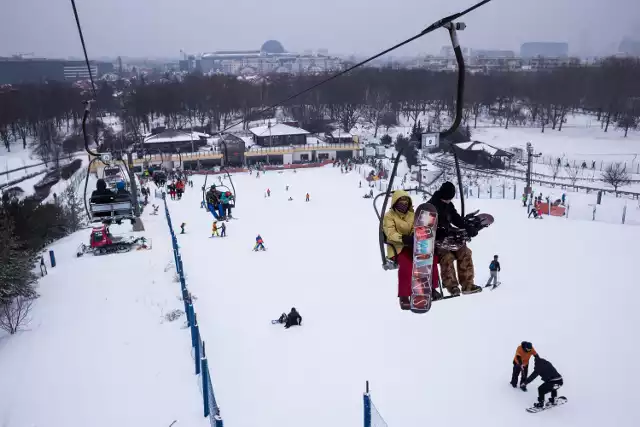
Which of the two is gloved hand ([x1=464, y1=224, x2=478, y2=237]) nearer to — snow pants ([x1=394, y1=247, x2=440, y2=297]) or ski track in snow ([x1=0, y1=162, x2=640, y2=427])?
snow pants ([x1=394, y1=247, x2=440, y2=297])

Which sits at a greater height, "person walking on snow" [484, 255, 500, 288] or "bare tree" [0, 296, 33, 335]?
"person walking on snow" [484, 255, 500, 288]

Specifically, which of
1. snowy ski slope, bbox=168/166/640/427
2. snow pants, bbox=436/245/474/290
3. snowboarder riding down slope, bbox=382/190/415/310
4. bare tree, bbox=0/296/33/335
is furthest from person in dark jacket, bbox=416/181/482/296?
bare tree, bbox=0/296/33/335

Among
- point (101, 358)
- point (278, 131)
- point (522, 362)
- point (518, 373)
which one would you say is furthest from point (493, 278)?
point (278, 131)

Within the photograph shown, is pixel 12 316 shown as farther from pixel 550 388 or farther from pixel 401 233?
pixel 550 388

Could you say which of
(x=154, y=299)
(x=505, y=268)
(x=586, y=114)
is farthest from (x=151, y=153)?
(x=586, y=114)

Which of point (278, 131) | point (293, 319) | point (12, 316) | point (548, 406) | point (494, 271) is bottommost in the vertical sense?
point (548, 406)

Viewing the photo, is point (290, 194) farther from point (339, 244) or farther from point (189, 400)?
point (189, 400)

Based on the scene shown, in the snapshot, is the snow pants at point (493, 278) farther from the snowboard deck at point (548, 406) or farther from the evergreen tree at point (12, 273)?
the evergreen tree at point (12, 273)
